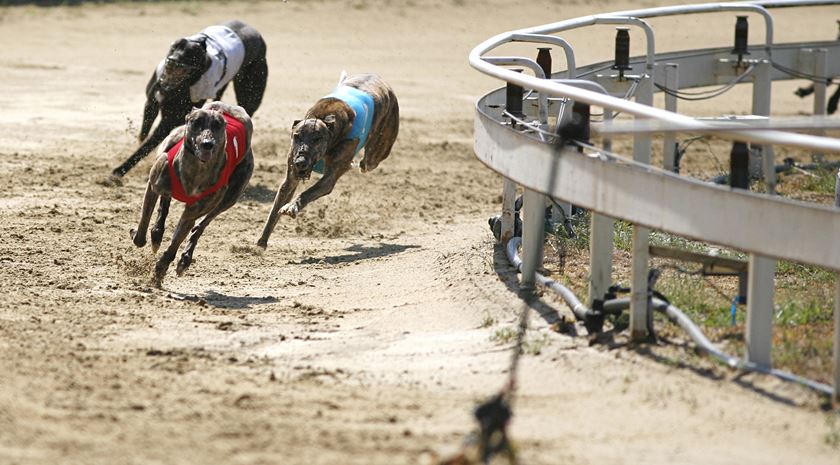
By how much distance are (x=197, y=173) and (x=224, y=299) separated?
0.76m

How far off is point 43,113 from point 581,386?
7819 millimetres

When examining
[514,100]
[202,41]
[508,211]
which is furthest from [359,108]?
[514,100]

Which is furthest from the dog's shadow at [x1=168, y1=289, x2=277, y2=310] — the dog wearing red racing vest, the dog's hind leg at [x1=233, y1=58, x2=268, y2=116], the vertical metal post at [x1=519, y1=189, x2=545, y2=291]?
the dog's hind leg at [x1=233, y1=58, x2=268, y2=116]

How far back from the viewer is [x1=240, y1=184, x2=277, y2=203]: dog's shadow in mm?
9102

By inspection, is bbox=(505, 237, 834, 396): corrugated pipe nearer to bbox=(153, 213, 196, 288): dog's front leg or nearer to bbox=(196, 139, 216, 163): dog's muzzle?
bbox=(196, 139, 216, 163): dog's muzzle

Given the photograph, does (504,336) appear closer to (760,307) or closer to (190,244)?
(760,307)

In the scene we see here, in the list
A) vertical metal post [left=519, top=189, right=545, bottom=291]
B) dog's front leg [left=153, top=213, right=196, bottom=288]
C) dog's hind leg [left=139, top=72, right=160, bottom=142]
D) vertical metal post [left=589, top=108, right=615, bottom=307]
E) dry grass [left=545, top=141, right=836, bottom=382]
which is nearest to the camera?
dry grass [left=545, top=141, right=836, bottom=382]

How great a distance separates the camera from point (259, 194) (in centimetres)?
925

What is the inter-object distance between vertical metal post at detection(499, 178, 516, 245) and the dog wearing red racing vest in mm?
1467

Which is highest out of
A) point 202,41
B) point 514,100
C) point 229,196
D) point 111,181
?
point 514,100

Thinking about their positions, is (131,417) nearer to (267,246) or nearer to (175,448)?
(175,448)

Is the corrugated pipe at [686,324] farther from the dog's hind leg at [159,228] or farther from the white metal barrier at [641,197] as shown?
the dog's hind leg at [159,228]

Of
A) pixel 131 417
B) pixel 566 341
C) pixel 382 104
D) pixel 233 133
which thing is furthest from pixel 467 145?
pixel 131 417

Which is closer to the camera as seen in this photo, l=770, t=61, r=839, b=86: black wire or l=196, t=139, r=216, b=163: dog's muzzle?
l=196, t=139, r=216, b=163: dog's muzzle
